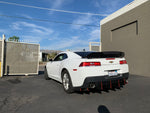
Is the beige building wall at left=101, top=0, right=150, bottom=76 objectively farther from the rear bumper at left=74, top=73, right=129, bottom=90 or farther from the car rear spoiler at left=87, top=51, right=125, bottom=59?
the rear bumper at left=74, top=73, right=129, bottom=90

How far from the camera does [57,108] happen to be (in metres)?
2.72

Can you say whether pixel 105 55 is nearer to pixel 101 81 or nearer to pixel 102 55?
pixel 102 55

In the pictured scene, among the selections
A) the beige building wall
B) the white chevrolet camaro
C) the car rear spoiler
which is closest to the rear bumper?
the white chevrolet camaro

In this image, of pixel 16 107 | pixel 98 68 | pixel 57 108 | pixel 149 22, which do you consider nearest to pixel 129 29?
pixel 149 22

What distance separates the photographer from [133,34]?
9.17 meters

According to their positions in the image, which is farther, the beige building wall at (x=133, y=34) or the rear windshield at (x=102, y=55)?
the beige building wall at (x=133, y=34)

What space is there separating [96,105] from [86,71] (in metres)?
0.91

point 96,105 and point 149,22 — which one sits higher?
point 149,22

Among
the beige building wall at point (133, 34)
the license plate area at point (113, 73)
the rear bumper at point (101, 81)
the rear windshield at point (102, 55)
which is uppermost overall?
the beige building wall at point (133, 34)

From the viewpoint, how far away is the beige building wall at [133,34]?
8062mm

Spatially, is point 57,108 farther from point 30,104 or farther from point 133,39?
point 133,39

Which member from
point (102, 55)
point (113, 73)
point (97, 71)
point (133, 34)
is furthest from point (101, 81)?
point (133, 34)

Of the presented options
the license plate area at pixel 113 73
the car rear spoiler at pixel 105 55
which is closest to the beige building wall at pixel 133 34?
the car rear spoiler at pixel 105 55

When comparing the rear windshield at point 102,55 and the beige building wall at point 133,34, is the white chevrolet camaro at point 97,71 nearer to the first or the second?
the rear windshield at point 102,55
